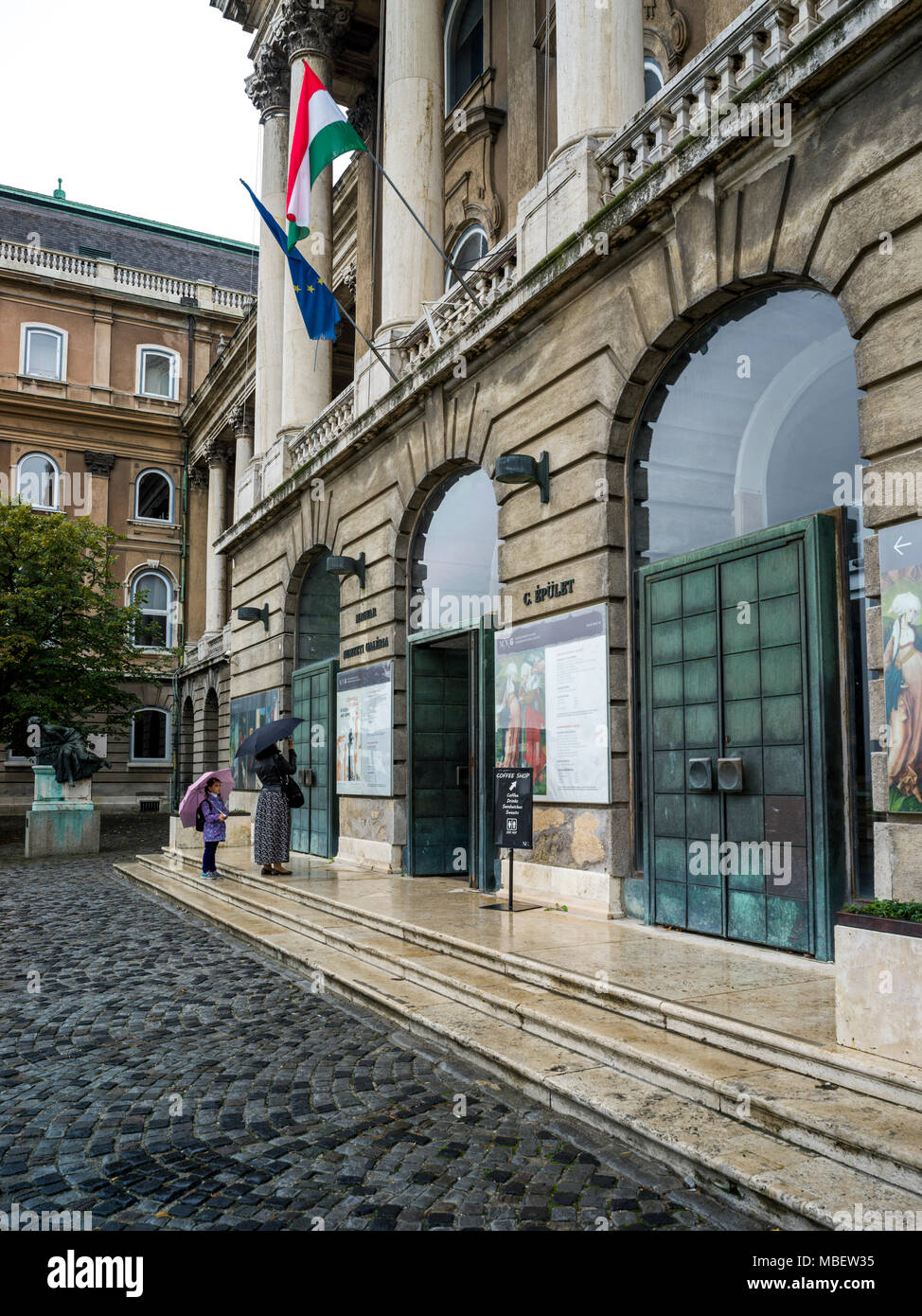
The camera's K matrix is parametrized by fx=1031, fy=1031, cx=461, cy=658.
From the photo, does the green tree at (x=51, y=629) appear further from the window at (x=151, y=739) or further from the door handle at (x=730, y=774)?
the door handle at (x=730, y=774)

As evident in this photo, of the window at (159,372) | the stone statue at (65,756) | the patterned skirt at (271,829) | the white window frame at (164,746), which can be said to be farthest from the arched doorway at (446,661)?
the window at (159,372)

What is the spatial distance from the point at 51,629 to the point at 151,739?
65.1 ft

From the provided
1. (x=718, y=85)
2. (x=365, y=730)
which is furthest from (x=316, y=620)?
(x=718, y=85)

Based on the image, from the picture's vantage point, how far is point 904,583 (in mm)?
6898

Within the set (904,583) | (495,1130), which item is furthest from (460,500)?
(495,1130)

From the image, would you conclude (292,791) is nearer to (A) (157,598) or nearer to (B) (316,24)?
(B) (316,24)

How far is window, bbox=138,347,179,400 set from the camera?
147ft

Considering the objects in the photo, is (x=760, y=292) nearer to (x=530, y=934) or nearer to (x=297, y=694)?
(x=530, y=934)

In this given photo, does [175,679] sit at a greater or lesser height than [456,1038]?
greater

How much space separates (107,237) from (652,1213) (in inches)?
2068

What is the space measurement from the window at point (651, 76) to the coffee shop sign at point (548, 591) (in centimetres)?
681

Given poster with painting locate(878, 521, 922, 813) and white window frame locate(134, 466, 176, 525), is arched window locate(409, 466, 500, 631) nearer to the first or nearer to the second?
poster with painting locate(878, 521, 922, 813)

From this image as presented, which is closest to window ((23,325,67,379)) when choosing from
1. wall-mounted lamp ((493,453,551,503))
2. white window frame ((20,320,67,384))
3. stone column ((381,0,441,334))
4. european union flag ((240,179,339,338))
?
white window frame ((20,320,67,384))

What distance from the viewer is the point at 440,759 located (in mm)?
14703
